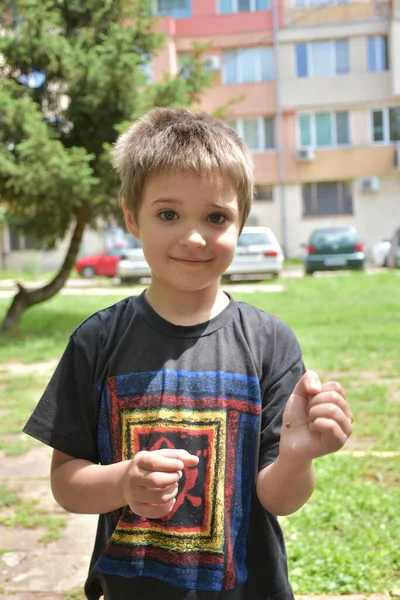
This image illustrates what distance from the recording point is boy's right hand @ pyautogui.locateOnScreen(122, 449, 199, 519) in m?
1.27

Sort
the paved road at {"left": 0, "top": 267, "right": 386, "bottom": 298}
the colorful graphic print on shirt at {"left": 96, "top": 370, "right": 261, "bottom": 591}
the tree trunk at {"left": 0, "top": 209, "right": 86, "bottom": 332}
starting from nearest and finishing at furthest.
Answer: the colorful graphic print on shirt at {"left": 96, "top": 370, "right": 261, "bottom": 591} → the tree trunk at {"left": 0, "top": 209, "right": 86, "bottom": 332} → the paved road at {"left": 0, "top": 267, "right": 386, "bottom": 298}

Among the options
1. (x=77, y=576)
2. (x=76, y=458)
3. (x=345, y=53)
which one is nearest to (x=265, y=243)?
(x=345, y=53)

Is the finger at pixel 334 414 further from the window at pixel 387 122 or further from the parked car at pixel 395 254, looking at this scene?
the window at pixel 387 122

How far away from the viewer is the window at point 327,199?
93.0ft

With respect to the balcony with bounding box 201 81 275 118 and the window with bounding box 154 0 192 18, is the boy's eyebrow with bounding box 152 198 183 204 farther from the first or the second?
the window with bounding box 154 0 192 18

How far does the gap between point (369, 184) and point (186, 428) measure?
89.2 ft

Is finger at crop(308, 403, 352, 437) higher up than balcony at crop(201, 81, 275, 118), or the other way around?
balcony at crop(201, 81, 275, 118)

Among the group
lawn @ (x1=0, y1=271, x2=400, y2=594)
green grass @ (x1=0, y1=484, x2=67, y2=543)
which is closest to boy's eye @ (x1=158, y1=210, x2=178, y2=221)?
lawn @ (x1=0, y1=271, x2=400, y2=594)

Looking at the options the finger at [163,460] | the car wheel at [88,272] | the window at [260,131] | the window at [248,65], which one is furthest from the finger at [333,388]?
the window at [248,65]

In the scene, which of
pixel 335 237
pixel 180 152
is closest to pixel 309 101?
pixel 335 237

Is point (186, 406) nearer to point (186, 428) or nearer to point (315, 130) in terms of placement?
point (186, 428)

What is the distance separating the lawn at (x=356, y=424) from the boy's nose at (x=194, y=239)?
5.63 ft

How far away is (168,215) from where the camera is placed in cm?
153

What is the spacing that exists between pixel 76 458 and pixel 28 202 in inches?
343
